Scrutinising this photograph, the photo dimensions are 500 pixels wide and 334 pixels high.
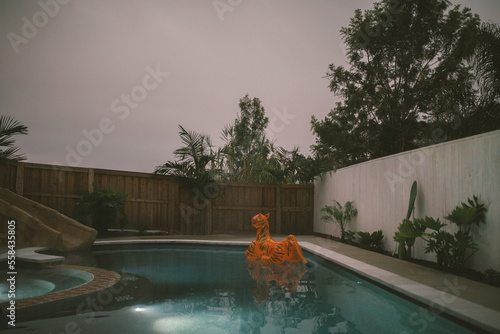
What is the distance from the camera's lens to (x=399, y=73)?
14289mm

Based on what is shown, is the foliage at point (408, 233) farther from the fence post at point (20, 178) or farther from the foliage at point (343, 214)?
the fence post at point (20, 178)

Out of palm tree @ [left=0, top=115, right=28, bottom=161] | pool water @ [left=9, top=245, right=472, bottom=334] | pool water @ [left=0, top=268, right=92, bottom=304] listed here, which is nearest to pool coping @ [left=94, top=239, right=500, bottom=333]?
pool water @ [left=9, top=245, right=472, bottom=334]

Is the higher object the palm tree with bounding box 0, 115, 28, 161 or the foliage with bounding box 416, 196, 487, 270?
the palm tree with bounding box 0, 115, 28, 161

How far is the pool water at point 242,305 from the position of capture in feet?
10.9

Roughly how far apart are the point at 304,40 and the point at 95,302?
481 inches

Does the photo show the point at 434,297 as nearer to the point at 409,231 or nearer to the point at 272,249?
the point at 409,231

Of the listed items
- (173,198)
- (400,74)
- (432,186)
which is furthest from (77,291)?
(400,74)

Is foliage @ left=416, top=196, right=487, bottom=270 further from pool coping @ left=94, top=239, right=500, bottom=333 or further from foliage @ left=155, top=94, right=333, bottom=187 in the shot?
foliage @ left=155, top=94, right=333, bottom=187

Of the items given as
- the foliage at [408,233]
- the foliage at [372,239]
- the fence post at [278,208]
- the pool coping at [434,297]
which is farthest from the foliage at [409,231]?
the fence post at [278,208]

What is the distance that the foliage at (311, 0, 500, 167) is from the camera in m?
13.5

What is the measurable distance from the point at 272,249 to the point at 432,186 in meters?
3.00

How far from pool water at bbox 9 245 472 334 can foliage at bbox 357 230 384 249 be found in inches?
85.4

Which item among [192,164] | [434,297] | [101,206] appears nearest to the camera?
[434,297]

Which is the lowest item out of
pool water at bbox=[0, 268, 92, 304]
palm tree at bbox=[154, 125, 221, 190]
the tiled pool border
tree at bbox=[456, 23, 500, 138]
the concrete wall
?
pool water at bbox=[0, 268, 92, 304]
